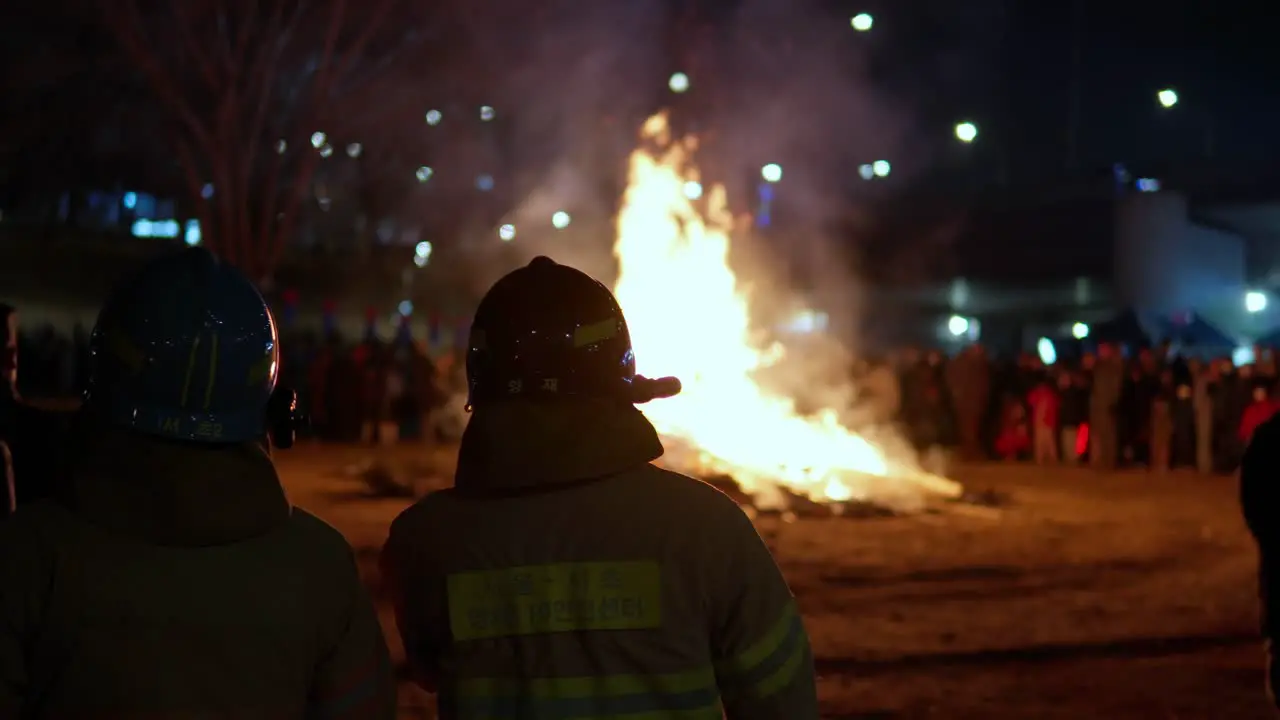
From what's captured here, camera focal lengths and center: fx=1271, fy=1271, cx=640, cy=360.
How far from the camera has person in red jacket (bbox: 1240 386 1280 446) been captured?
1560 centimetres

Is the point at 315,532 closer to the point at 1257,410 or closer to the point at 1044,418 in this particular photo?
the point at 1257,410

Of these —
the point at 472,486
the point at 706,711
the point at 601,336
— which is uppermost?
the point at 601,336

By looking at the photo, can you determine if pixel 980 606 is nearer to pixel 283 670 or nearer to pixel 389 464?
pixel 283 670

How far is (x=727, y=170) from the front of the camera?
20.9 meters

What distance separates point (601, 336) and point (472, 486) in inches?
14.3

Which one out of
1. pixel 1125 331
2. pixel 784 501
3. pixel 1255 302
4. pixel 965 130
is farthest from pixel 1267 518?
pixel 965 130

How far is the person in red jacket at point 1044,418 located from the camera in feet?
63.1

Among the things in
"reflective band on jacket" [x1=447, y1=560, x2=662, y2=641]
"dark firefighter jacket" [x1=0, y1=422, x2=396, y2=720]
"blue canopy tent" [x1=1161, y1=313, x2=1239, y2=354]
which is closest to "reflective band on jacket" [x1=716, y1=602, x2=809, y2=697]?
"reflective band on jacket" [x1=447, y1=560, x2=662, y2=641]

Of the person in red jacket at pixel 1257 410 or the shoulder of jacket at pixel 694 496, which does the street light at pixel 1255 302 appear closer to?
the person in red jacket at pixel 1257 410

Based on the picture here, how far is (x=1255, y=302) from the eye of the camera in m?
26.3

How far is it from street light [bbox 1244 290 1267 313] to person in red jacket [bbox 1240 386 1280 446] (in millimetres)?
9859

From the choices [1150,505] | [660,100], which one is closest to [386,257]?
[660,100]

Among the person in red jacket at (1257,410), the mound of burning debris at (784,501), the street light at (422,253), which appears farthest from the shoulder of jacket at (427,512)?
the street light at (422,253)

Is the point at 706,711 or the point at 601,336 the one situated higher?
the point at 601,336
